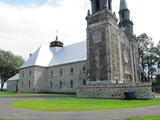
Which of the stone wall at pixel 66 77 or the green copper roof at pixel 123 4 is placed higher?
the green copper roof at pixel 123 4

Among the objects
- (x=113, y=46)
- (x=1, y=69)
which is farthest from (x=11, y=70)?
(x=113, y=46)

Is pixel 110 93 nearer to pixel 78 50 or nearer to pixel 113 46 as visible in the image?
pixel 113 46

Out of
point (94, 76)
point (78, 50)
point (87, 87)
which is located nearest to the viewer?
point (87, 87)

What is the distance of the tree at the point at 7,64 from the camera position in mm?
61912

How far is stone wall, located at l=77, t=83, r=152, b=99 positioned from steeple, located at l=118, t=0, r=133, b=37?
21821mm

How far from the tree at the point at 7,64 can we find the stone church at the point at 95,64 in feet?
25.3

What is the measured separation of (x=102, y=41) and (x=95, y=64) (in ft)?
14.6

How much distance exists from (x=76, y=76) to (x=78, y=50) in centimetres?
695

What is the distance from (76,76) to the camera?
1626 inches

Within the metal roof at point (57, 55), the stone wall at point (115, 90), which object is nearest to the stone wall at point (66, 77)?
the metal roof at point (57, 55)

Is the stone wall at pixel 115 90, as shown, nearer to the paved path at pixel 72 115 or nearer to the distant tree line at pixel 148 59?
the paved path at pixel 72 115

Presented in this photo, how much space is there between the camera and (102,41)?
3388 centimetres

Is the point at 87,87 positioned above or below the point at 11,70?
below

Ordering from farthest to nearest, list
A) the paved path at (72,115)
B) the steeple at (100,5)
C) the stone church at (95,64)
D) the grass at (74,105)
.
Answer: the steeple at (100,5) → the stone church at (95,64) → the grass at (74,105) → the paved path at (72,115)
